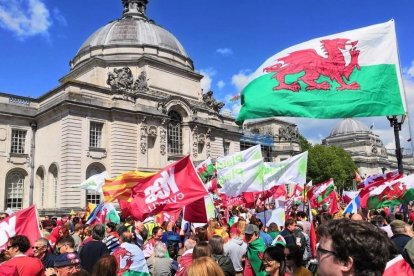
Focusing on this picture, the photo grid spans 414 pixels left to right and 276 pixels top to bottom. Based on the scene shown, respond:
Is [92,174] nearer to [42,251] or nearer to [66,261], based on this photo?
[42,251]

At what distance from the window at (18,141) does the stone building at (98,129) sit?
0.02m

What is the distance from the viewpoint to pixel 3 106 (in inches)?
1278

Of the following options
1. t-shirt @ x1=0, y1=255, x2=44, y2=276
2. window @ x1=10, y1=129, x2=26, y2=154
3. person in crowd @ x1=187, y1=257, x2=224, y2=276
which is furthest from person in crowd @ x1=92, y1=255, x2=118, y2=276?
window @ x1=10, y1=129, x2=26, y2=154

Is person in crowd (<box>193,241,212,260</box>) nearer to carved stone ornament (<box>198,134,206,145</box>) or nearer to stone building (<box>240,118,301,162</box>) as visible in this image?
carved stone ornament (<box>198,134,206,145</box>)

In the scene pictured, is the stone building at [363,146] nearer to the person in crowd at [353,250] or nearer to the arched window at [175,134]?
the arched window at [175,134]

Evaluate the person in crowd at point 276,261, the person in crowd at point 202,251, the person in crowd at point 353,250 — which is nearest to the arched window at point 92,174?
the person in crowd at point 202,251

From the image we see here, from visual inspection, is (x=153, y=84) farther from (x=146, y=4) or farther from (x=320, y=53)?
(x=320, y=53)

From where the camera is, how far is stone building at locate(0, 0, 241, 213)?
31.0m

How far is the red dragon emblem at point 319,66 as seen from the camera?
7.43m

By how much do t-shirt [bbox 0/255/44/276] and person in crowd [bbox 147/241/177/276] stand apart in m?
2.19

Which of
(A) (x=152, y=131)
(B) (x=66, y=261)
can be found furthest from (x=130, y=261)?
(A) (x=152, y=131)

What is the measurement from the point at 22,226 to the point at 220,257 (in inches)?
168

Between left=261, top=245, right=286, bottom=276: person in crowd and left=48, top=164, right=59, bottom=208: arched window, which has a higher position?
left=48, top=164, right=59, bottom=208: arched window

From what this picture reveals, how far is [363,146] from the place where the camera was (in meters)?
100
